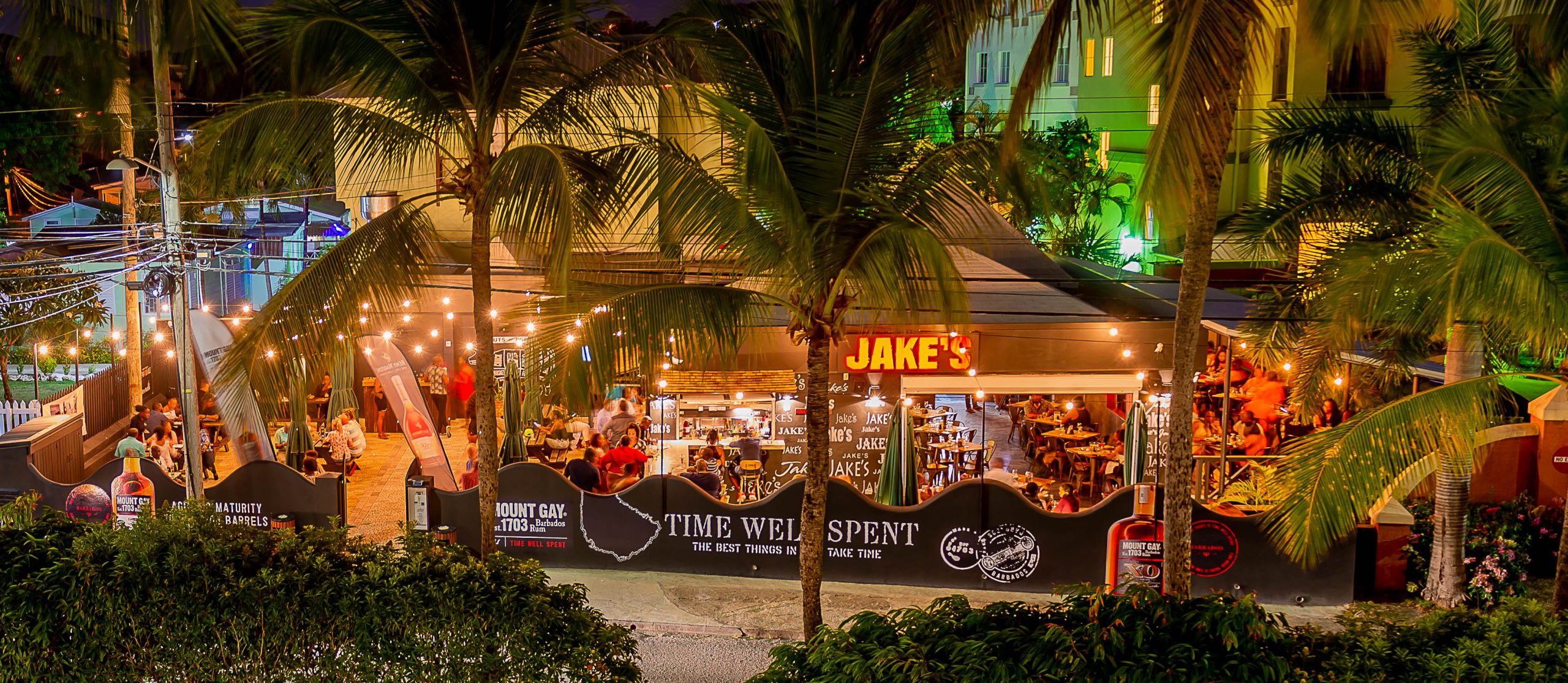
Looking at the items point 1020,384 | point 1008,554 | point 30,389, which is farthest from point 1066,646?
point 30,389

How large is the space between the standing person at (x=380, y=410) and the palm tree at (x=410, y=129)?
1232 cm

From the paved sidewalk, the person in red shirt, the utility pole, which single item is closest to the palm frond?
the paved sidewalk

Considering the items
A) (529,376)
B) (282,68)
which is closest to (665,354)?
(529,376)

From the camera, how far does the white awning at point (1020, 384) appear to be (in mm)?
14758

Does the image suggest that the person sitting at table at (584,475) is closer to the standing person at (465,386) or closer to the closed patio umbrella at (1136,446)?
the closed patio umbrella at (1136,446)

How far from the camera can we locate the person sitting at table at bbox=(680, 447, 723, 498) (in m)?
13.8

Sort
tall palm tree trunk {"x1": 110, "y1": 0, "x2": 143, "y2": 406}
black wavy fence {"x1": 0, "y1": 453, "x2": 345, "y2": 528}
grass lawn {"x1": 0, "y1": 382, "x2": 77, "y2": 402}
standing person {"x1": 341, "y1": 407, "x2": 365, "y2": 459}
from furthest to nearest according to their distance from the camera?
grass lawn {"x1": 0, "y1": 382, "x2": 77, "y2": 402} → tall palm tree trunk {"x1": 110, "y1": 0, "x2": 143, "y2": 406} → standing person {"x1": 341, "y1": 407, "x2": 365, "y2": 459} → black wavy fence {"x1": 0, "y1": 453, "x2": 345, "y2": 528}

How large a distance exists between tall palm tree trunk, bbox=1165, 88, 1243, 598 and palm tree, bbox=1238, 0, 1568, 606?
2.29 feet

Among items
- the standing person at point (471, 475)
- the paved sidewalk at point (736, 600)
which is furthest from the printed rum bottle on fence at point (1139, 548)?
the standing person at point (471, 475)

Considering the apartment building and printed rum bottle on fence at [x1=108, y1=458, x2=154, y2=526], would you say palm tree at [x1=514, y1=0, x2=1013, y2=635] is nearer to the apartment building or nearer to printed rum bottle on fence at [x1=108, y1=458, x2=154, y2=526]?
the apartment building

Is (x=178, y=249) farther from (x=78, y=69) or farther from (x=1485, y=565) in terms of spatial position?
(x=1485, y=565)

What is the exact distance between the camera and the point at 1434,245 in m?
8.23

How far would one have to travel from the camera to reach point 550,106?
950cm

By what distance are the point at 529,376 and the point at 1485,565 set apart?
9.05 m
